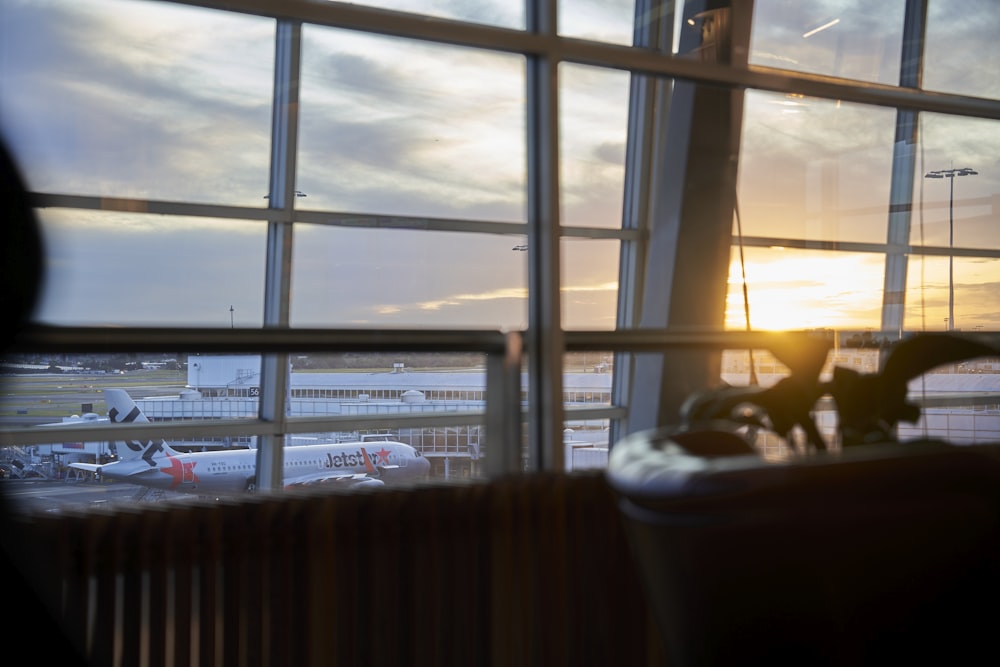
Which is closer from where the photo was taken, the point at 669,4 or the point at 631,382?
the point at 669,4

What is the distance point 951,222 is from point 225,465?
15.6 ft

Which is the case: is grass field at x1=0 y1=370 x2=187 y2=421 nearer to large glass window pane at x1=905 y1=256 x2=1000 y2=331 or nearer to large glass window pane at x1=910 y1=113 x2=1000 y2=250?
large glass window pane at x1=905 y1=256 x2=1000 y2=331

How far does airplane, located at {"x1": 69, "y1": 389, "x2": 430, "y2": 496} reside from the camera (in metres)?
5.48

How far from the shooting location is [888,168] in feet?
18.2

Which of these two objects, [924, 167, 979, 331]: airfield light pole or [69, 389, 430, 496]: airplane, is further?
[69, 389, 430, 496]: airplane

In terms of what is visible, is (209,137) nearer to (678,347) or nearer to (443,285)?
(443,285)

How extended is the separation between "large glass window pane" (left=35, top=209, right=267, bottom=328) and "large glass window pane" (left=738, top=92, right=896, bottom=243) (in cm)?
303

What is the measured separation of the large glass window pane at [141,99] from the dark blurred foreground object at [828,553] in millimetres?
4947

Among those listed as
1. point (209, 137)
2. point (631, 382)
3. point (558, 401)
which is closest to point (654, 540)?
point (558, 401)

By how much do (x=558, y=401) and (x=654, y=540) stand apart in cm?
147

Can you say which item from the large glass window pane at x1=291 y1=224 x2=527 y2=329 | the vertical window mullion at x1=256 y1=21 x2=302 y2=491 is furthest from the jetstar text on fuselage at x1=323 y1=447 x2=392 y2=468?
the large glass window pane at x1=291 y1=224 x2=527 y2=329

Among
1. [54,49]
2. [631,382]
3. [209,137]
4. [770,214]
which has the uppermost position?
[54,49]

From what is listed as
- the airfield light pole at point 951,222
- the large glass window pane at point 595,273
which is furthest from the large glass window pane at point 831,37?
the large glass window pane at point 595,273

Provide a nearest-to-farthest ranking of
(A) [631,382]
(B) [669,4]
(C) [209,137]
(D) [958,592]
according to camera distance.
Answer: (D) [958,592]
(B) [669,4]
(A) [631,382]
(C) [209,137]
